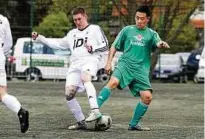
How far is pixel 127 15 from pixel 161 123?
48.4 ft

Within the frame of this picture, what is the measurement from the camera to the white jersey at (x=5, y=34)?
830 centimetres

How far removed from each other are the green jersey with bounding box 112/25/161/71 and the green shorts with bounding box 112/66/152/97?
0.09 metres

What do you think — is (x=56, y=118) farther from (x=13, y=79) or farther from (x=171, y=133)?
(x=13, y=79)

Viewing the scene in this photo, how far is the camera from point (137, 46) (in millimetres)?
8820

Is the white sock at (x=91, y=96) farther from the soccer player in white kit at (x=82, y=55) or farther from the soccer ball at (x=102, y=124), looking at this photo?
the soccer ball at (x=102, y=124)

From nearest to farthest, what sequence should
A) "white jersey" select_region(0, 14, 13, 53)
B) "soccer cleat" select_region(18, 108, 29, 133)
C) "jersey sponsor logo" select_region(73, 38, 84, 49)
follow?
"soccer cleat" select_region(18, 108, 29, 133)
"white jersey" select_region(0, 14, 13, 53)
"jersey sponsor logo" select_region(73, 38, 84, 49)

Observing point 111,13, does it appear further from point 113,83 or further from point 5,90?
point 5,90

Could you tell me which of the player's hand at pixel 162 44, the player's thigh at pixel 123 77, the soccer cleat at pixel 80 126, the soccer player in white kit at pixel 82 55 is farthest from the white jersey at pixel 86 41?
the soccer cleat at pixel 80 126

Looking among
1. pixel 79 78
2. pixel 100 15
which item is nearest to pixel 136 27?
pixel 79 78

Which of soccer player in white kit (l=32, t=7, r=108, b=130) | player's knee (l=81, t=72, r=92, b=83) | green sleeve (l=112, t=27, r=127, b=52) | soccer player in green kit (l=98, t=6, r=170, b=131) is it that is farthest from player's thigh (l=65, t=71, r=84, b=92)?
green sleeve (l=112, t=27, r=127, b=52)

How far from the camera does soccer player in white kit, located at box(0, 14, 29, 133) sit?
7738mm

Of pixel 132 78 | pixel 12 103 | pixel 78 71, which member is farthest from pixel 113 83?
pixel 12 103

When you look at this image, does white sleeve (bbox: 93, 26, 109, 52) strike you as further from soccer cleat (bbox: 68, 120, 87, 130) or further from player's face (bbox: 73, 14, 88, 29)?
soccer cleat (bbox: 68, 120, 87, 130)

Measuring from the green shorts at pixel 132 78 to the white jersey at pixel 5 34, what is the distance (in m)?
1.61
